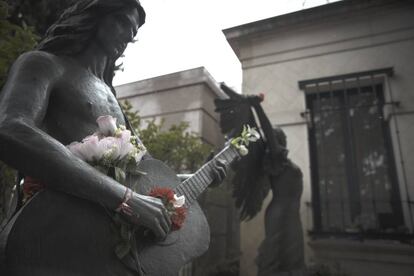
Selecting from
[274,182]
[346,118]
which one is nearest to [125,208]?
[274,182]

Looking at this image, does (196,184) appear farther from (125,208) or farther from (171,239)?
(125,208)

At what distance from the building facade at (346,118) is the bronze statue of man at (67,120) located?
4.30m

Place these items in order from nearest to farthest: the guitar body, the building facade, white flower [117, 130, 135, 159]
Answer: the guitar body
white flower [117, 130, 135, 159]
the building facade

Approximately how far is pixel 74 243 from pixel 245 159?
3.27 metres

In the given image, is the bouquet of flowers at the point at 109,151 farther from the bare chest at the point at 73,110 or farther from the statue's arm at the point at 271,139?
the statue's arm at the point at 271,139

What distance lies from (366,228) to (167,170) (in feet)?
14.5

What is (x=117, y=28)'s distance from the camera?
61.1 inches

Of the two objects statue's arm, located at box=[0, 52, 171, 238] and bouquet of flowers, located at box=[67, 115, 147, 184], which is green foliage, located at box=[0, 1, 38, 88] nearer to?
statue's arm, located at box=[0, 52, 171, 238]

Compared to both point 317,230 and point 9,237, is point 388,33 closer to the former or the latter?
point 317,230

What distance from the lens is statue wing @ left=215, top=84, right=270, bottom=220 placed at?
3871 millimetres

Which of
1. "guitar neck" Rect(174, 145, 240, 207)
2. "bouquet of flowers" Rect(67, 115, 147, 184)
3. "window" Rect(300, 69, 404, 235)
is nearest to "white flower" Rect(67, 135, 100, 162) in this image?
"bouquet of flowers" Rect(67, 115, 147, 184)

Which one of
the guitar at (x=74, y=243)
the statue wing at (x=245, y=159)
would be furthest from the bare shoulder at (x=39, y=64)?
the statue wing at (x=245, y=159)

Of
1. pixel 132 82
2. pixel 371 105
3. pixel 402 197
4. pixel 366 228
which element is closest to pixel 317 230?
pixel 366 228

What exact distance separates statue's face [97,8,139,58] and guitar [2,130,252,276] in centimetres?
70
